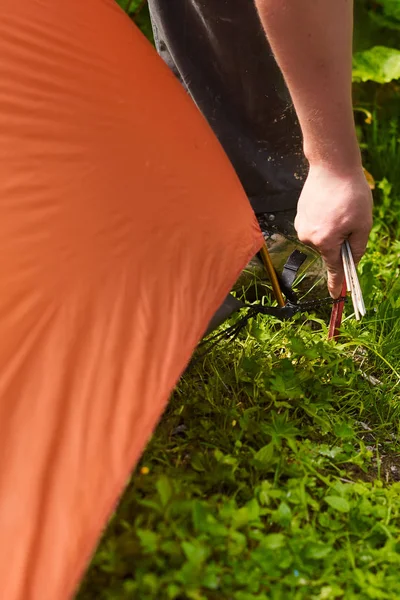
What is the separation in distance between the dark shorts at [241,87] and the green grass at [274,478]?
328 mm

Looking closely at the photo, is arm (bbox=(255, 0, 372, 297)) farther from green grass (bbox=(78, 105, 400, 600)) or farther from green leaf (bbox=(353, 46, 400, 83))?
green leaf (bbox=(353, 46, 400, 83))

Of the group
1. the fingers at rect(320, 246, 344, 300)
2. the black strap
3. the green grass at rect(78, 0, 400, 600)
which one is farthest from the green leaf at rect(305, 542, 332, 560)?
the black strap

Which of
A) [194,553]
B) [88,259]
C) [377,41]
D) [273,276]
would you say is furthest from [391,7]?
[194,553]

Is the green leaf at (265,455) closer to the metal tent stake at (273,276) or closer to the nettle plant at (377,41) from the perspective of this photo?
the metal tent stake at (273,276)

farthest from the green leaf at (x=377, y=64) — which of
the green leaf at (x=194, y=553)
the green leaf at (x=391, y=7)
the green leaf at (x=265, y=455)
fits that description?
the green leaf at (x=194, y=553)

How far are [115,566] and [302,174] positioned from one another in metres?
1.00

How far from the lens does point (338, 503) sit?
105cm

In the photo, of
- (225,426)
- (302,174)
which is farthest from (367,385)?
(302,174)

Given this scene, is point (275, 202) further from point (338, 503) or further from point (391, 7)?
point (391, 7)

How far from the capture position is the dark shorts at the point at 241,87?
1.44m

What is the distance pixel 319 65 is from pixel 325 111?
8 cm

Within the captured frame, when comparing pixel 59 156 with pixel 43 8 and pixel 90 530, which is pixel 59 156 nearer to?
pixel 43 8

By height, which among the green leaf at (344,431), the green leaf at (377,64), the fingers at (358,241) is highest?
the green leaf at (377,64)

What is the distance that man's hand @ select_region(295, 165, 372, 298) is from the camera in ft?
3.75
